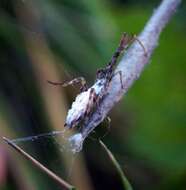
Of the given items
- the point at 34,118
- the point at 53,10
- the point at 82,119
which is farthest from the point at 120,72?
the point at 53,10

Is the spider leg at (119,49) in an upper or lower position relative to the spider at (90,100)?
upper

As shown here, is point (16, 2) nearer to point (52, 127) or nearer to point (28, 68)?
point (28, 68)

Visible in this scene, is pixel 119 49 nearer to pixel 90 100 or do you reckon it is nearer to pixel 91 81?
pixel 90 100

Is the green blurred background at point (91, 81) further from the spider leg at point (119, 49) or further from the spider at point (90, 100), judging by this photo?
the spider at point (90, 100)

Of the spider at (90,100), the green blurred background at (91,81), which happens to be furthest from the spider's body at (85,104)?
the green blurred background at (91,81)

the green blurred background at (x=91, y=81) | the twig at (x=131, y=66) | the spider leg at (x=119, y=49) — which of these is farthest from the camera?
the green blurred background at (x=91, y=81)
